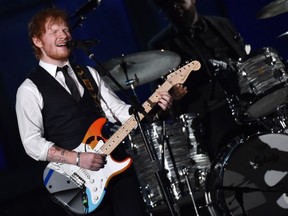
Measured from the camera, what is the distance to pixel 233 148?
342 centimetres

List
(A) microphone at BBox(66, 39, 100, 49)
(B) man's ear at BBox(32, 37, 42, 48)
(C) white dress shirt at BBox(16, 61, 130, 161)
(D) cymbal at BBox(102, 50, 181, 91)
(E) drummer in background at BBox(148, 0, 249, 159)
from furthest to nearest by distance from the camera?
(E) drummer in background at BBox(148, 0, 249, 159) < (D) cymbal at BBox(102, 50, 181, 91) < (B) man's ear at BBox(32, 37, 42, 48) < (C) white dress shirt at BBox(16, 61, 130, 161) < (A) microphone at BBox(66, 39, 100, 49)

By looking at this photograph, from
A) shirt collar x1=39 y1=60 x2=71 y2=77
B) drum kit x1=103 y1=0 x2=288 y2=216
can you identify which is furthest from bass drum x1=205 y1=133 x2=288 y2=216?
shirt collar x1=39 y1=60 x2=71 y2=77

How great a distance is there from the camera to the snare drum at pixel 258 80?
366cm

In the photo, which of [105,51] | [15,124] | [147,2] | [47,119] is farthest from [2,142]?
[47,119]

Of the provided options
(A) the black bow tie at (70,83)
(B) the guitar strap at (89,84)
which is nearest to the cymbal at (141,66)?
(B) the guitar strap at (89,84)

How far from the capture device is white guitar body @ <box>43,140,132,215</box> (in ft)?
9.63

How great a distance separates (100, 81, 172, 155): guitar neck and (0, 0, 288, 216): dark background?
2.10 metres

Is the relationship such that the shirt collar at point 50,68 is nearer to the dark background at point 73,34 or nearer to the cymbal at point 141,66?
the cymbal at point 141,66

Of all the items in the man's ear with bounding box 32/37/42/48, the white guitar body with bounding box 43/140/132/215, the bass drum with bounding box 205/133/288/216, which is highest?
the man's ear with bounding box 32/37/42/48

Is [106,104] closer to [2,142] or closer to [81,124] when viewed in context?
[81,124]

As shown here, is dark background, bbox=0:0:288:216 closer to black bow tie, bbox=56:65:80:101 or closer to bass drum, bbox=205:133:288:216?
bass drum, bbox=205:133:288:216

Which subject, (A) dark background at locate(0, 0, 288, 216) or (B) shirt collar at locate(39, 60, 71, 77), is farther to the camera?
(A) dark background at locate(0, 0, 288, 216)

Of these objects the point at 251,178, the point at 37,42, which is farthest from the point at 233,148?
the point at 37,42

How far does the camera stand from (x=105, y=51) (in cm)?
522
